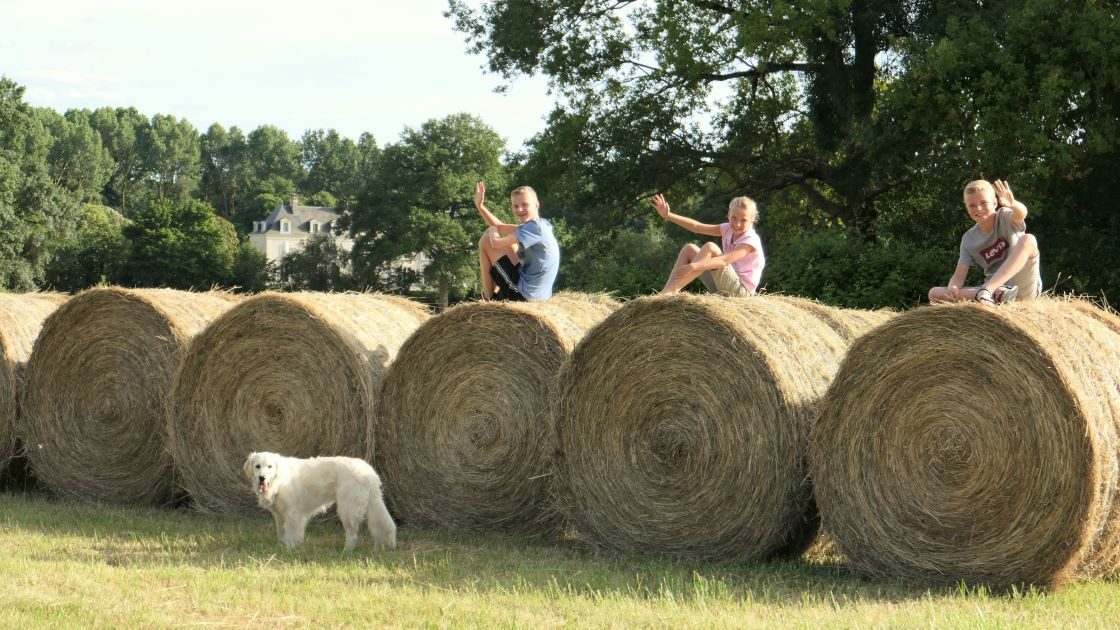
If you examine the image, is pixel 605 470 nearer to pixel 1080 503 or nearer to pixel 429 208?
pixel 1080 503

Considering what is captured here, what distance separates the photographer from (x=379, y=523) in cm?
755

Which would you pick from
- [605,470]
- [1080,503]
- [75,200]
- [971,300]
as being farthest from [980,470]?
[75,200]

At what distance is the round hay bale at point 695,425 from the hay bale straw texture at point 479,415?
43cm

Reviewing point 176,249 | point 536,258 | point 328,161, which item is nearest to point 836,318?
point 536,258

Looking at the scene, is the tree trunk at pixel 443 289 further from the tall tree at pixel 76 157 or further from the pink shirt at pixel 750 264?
the pink shirt at pixel 750 264

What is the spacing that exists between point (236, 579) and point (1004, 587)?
13.4 feet

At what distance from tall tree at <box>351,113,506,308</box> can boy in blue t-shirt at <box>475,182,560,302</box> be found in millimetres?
46646

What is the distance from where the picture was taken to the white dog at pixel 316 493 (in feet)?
24.5

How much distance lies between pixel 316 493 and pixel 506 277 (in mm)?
2450

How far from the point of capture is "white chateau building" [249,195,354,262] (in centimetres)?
9850

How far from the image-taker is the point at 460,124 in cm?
6109

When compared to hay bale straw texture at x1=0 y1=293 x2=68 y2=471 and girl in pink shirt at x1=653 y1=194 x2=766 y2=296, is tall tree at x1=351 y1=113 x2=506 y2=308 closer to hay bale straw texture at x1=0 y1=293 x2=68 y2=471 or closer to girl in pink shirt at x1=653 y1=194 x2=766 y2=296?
hay bale straw texture at x1=0 y1=293 x2=68 y2=471

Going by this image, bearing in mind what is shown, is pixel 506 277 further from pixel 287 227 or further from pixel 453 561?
pixel 287 227

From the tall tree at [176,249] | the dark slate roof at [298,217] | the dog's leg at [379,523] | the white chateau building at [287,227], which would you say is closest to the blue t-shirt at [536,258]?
the dog's leg at [379,523]
